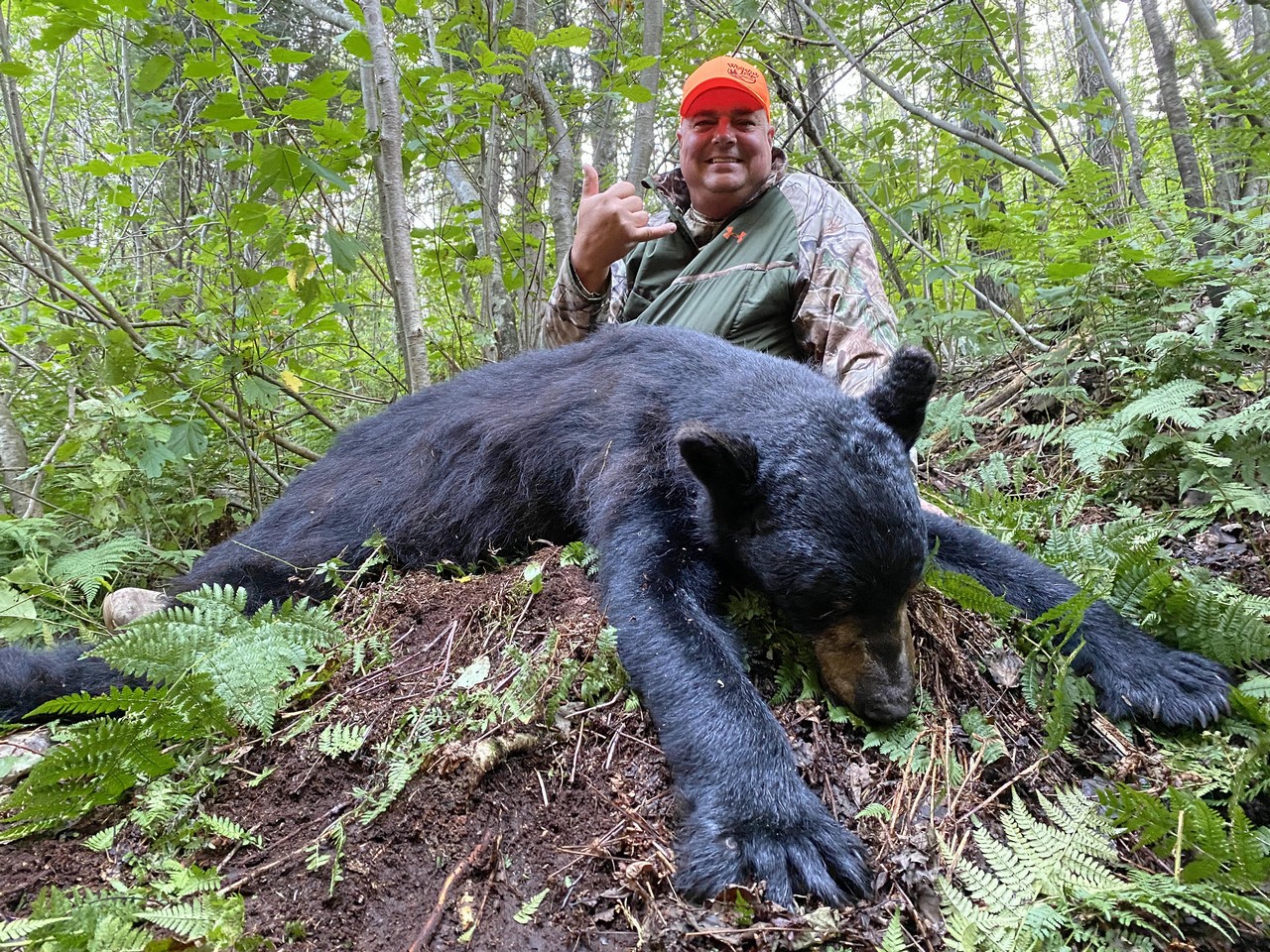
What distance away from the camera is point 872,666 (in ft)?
8.43

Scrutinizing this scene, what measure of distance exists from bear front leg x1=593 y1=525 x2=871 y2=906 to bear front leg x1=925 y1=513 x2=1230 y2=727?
3.89 ft

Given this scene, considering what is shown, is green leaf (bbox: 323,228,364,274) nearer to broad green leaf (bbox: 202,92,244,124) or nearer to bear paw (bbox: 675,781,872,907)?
broad green leaf (bbox: 202,92,244,124)

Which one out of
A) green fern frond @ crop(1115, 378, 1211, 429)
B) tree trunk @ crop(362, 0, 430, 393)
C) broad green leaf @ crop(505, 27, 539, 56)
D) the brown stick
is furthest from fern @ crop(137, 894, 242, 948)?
broad green leaf @ crop(505, 27, 539, 56)

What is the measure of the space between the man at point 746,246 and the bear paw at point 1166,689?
2.23 m

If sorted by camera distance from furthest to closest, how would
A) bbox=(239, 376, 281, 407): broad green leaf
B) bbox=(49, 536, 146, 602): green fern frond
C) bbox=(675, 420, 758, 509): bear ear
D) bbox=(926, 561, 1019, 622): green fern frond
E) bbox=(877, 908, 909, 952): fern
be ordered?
bbox=(239, 376, 281, 407): broad green leaf
bbox=(49, 536, 146, 602): green fern frond
bbox=(926, 561, 1019, 622): green fern frond
bbox=(675, 420, 758, 509): bear ear
bbox=(877, 908, 909, 952): fern

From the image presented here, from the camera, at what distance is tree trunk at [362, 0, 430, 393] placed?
4.68 metres

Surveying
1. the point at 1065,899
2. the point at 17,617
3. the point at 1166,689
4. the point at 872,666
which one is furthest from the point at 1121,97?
the point at 17,617

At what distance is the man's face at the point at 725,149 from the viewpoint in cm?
496

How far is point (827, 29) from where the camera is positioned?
7.09 meters

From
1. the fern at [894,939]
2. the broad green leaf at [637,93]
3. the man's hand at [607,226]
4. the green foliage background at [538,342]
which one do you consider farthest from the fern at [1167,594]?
the broad green leaf at [637,93]

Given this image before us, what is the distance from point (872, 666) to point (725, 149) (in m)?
4.06

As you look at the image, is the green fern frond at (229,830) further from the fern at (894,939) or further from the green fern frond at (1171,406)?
the green fern frond at (1171,406)

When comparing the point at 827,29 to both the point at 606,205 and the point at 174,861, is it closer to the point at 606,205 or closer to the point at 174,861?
the point at 606,205

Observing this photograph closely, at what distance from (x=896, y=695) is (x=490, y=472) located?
Answer: 242 centimetres
